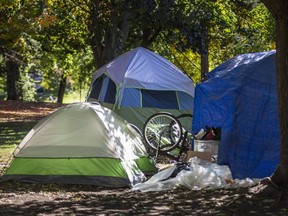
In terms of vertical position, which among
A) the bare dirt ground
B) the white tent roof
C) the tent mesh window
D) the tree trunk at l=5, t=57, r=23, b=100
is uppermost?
the tree trunk at l=5, t=57, r=23, b=100

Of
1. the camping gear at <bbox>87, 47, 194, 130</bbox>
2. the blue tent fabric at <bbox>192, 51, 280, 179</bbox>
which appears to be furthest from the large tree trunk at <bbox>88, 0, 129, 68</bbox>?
the blue tent fabric at <bbox>192, 51, 280, 179</bbox>

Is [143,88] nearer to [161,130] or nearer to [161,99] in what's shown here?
[161,99]

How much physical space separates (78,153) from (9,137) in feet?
25.7

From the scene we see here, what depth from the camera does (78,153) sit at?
860 centimetres

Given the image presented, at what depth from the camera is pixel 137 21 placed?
18531mm

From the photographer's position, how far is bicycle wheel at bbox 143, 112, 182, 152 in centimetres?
1093

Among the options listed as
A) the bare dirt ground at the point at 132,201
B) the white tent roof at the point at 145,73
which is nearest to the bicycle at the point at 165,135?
the white tent roof at the point at 145,73

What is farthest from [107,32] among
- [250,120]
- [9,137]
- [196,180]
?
[196,180]

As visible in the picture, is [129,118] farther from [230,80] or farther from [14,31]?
[14,31]

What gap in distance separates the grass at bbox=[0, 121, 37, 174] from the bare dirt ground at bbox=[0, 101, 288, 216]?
2403 millimetres

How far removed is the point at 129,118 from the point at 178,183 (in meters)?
5.20

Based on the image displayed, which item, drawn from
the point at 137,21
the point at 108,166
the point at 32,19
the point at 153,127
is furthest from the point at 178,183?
the point at 32,19

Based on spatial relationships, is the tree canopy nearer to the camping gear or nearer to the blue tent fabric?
the camping gear

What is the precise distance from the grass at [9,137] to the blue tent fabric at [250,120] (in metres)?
4.44
